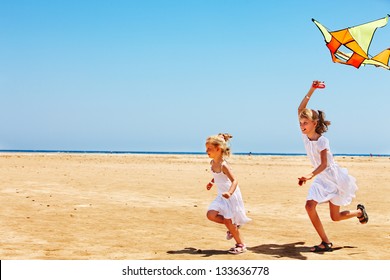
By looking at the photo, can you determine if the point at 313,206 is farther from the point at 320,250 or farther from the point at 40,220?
the point at 40,220

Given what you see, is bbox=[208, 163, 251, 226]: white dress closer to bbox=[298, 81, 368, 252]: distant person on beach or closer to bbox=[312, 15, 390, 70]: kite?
bbox=[298, 81, 368, 252]: distant person on beach

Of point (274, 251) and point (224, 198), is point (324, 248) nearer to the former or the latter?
point (274, 251)

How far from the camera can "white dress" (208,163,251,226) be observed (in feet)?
22.7

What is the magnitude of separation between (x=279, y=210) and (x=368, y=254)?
16.8 feet

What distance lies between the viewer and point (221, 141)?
7.07m

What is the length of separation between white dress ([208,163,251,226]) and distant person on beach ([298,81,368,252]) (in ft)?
3.45

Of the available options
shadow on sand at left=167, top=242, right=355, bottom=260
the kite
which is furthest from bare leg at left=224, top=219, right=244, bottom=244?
the kite

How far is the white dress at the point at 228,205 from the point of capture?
6918 millimetres

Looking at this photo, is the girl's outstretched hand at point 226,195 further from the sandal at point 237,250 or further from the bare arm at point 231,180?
the sandal at point 237,250

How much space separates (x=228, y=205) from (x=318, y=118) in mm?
2044
